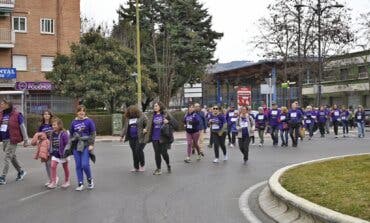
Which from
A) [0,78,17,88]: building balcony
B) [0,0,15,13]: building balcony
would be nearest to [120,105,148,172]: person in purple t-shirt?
[0,78,17,88]: building balcony

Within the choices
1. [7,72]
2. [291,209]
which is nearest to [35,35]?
[7,72]

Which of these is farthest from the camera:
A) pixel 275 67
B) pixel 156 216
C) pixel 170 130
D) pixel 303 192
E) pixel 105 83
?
pixel 275 67

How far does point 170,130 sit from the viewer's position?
14.8 meters

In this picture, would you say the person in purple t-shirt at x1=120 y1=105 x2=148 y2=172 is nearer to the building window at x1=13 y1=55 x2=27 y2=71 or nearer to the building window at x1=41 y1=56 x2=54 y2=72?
the building window at x1=13 y1=55 x2=27 y2=71

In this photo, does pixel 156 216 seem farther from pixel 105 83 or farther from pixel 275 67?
pixel 275 67

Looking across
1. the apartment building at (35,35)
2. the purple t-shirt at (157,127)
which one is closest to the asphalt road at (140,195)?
the purple t-shirt at (157,127)

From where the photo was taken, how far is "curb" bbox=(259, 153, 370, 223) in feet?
23.6

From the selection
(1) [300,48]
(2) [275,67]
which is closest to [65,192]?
(1) [300,48]

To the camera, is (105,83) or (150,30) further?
(150,30)

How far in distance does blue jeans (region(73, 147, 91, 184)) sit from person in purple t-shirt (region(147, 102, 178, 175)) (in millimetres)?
2811

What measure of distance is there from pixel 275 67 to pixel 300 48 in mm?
15071

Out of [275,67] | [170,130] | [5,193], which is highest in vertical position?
[275,67]

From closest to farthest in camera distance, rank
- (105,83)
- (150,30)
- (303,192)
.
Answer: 1. (303,192)
2. (105,83)
3. (150,30)

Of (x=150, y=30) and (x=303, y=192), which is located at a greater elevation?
(x=150, y=30)
